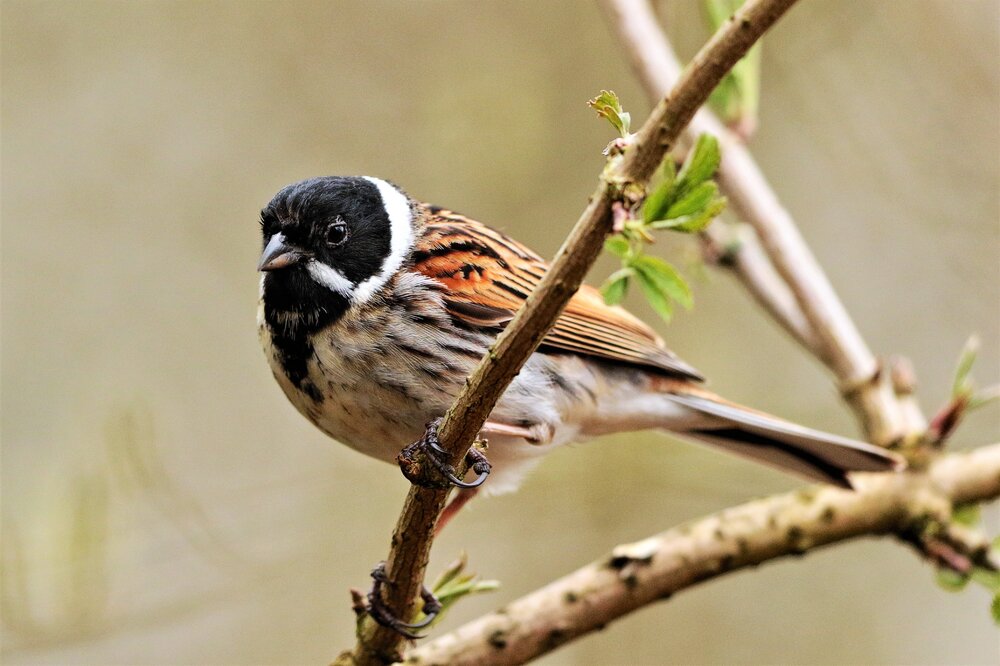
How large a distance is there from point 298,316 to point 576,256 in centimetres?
161

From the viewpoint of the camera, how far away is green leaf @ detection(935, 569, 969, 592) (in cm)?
368

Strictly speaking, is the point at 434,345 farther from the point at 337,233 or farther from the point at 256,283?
Answer: the point at 256,283

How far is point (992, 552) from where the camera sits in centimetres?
366

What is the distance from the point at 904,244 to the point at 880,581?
2249 millimetres

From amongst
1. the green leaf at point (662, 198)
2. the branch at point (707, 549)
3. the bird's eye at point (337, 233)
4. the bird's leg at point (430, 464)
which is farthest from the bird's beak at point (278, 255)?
the green leaf at point (662, 198)

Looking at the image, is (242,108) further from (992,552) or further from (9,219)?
(992,552)

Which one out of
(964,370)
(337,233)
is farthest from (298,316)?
(964,370)

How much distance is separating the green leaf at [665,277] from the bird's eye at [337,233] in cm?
154

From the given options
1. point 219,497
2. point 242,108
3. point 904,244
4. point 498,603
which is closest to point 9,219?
point 242,108

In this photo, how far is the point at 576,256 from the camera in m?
2.11

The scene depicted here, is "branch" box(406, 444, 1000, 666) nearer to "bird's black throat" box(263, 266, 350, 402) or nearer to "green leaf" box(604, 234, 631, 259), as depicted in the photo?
"bird's black throat" box(263, 266, 350, 402)

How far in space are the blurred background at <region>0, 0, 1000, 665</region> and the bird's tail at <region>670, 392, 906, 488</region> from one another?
20.5 inches

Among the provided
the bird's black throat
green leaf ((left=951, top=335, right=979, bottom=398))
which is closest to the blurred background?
green leaf ((left=951, top=335, right=979, bottom=398))

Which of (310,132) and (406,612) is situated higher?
(310,132)
